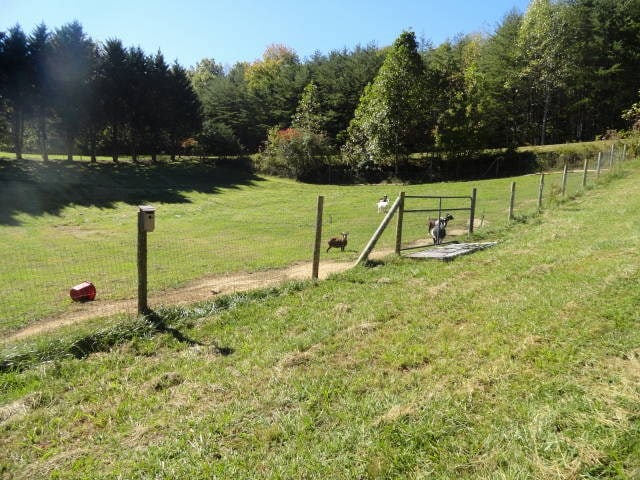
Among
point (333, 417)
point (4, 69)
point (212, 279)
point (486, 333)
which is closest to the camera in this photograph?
point (333, 417)

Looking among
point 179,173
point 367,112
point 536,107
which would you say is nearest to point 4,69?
point 179,173

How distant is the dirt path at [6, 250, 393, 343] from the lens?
7.83m

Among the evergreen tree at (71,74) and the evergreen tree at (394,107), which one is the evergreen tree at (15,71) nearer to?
the evergreen tree at (71,74)

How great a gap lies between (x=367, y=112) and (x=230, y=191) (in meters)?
15.7

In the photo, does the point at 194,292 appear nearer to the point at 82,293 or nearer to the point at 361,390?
the point at 82,293

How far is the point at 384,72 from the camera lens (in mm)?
40000

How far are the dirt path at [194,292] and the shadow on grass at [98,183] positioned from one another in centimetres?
1814

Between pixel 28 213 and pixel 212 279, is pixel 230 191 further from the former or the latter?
pixel 212 279

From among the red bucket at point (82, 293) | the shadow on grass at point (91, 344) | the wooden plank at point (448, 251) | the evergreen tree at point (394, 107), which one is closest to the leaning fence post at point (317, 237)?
the wooden plank at point (448, 251)

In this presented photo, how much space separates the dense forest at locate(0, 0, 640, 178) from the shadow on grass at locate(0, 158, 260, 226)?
12.6 ft

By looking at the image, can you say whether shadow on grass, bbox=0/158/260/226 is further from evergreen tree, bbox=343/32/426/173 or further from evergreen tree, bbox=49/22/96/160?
evergreen tree, bbox=343/32/426/173

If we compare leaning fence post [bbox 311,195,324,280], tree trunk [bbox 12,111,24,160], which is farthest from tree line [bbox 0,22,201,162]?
leaning fence post [bbox 311,195,324,280]

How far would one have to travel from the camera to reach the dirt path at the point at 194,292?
7828mm

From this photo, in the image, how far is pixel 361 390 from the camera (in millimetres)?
4227
